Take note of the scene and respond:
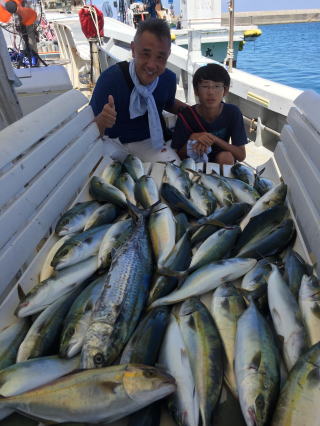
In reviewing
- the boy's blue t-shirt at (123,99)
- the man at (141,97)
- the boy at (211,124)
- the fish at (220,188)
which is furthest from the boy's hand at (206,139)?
the boy's blue t-shirt at (123,99)

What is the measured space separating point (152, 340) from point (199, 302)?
0.89 feet

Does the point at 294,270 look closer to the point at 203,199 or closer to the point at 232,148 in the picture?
the point at 203,199

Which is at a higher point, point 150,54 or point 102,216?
point 150,54

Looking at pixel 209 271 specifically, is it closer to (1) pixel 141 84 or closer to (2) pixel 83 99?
(2) pixel 83 99

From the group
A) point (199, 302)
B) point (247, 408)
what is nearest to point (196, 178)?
point (199, 302)

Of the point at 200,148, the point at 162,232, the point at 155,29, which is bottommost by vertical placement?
the point at 200,148

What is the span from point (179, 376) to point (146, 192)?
127 centimetres

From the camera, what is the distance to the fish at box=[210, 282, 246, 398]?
110 cm

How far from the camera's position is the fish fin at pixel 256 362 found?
1.03 m

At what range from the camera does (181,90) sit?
6902 mm

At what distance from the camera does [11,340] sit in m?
1.20

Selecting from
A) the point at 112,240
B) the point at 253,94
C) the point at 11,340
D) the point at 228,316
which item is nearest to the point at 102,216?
the point at 112,240

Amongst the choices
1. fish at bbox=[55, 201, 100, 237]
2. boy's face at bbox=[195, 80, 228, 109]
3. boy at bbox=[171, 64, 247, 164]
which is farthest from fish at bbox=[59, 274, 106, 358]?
boy's face at bbox=[195, 80, 228, 109]

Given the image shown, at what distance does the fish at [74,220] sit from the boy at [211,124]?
1.40 meters
